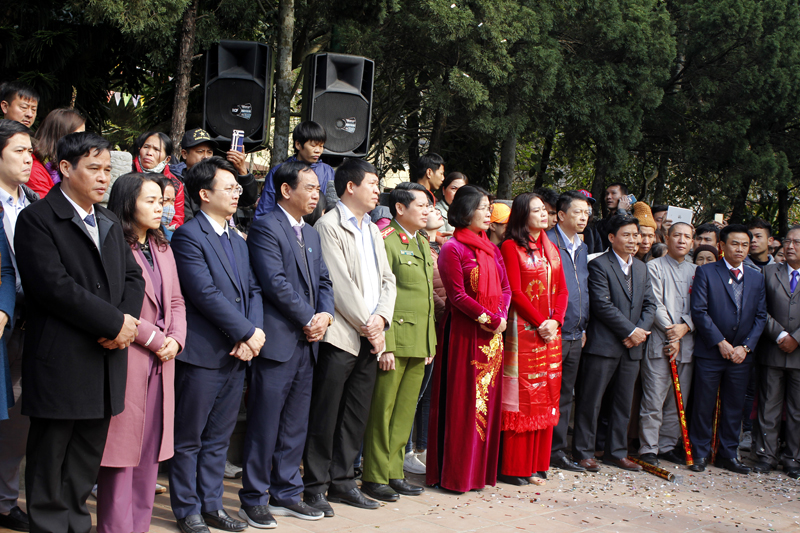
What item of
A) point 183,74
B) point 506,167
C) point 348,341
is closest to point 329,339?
point 348,341

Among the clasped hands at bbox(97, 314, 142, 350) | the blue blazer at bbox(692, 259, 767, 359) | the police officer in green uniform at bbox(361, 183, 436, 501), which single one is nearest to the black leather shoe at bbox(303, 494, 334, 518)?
the police officer in green uniform at bbox(361, 183, 436, 501)

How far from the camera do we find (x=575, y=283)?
5.48 metres

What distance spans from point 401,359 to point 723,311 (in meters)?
2.98

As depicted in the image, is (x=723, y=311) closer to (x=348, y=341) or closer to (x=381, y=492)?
(x=381, y=492)

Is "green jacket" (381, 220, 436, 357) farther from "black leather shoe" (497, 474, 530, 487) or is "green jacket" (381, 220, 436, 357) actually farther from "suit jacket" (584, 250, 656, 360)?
"suit jacket" (584, 250, 656, 360)

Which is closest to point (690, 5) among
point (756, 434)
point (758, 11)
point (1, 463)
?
point (758, 11)

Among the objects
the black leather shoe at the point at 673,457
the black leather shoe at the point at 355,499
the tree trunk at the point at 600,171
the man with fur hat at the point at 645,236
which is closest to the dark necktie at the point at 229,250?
the black leather shoe at the point at 355,499

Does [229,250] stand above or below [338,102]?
below

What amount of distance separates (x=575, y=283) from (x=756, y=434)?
2181mm

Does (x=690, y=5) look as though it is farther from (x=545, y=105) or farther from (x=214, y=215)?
(x=214, y=215)

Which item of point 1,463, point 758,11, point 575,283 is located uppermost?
point 758,11

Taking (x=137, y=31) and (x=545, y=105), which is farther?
(x=545, y=105)

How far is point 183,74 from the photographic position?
7969 mm

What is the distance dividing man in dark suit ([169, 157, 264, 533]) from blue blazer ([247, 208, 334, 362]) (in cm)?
9
